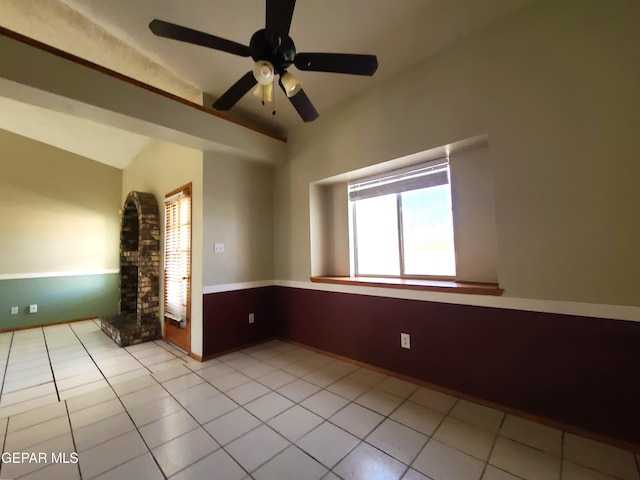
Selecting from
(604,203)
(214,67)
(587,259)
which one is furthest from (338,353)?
(214,67)

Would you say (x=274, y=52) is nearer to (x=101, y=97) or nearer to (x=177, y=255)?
(x=101, y=97)

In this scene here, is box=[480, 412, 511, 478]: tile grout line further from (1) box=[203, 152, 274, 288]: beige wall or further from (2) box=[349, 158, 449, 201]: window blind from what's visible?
(1) box=[203, 152, 274, 288]: beige wall

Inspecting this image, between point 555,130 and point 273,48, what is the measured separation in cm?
189

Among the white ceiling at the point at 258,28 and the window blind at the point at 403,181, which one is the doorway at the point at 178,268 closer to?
the white ceiling at the point at 258,28

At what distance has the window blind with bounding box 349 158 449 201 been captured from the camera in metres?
2.54

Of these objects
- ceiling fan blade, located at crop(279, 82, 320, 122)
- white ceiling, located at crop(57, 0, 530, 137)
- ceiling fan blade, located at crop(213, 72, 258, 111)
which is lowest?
ceiling fan blade, located at crop(279, 82, 320, 122)

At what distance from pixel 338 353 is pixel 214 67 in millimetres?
3390

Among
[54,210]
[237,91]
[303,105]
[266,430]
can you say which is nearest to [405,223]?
[303,105]

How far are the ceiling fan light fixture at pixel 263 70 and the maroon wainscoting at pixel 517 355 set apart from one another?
2113mm

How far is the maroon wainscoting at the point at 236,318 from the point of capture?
302 cm

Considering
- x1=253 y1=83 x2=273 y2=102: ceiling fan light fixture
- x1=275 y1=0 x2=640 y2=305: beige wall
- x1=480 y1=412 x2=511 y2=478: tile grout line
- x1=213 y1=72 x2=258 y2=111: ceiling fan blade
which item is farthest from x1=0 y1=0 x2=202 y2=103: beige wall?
x1=480 y1=412 x2=511 y2=478: tile grout line

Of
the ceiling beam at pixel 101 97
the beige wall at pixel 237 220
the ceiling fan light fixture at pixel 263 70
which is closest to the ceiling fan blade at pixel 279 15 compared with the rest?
the ceiling fan light fixture at pixel 263 70

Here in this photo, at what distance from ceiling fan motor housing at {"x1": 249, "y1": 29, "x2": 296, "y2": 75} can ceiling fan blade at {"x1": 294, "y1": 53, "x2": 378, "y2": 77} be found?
7 centimetres

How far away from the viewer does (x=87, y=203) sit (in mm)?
5109
